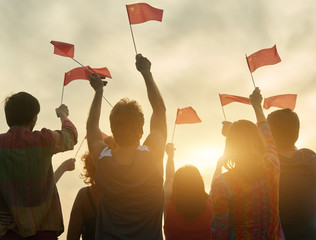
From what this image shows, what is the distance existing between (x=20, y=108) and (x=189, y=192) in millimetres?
1989

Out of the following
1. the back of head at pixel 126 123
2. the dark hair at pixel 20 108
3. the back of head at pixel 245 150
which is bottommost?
the back of head at pixel 245 150

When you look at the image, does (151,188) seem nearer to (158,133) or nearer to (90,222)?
(158,133)

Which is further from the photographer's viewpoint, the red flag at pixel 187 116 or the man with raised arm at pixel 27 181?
the red flag at pixel 187 116

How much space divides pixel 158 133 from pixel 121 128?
33 centimetres

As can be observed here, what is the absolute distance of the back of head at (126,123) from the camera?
9.45ft

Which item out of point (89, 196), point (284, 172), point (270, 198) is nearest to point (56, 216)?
point (89, 196)

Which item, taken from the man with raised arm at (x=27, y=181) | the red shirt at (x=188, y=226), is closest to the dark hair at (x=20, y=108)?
the man with raised arm at (x=27, y=181)

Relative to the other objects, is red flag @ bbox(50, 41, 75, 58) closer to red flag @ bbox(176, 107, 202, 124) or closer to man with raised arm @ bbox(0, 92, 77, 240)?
man with raised arm @ bbox(0, 92, 77, 240)

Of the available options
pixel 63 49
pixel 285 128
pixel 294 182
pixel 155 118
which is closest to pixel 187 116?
pixel 63 49

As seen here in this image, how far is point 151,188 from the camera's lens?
9.05 feet

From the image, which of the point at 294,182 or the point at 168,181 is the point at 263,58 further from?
the point at 168,181

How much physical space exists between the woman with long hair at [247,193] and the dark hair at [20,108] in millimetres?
1948

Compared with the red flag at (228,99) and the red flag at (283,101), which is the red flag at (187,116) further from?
the red flag at (283,101)

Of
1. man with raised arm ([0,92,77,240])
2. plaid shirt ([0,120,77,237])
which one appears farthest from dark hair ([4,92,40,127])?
plaid shirt ([0,120,77,237])
